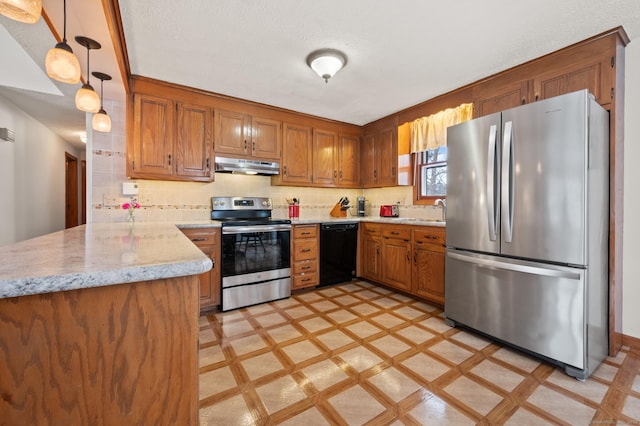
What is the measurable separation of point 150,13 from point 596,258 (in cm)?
339

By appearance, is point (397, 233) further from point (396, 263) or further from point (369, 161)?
point (369, 161)

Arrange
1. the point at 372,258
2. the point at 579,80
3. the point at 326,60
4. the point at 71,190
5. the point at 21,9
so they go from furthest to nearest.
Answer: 1. the point at 71,190
2. the point at 372,258
3. the point at 326,60
4. the point at 579,80
5. the point at 21,9

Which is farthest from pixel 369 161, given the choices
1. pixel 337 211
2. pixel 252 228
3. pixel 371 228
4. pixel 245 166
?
pixel 252 228

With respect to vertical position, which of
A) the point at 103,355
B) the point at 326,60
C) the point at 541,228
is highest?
the point at 326,60

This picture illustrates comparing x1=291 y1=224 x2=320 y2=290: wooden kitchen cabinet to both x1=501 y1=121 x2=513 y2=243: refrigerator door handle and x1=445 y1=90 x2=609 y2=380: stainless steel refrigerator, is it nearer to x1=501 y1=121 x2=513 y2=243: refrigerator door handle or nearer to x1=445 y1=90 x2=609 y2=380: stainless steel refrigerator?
x1=445 y1=90 x2=609 y2=380: stainless steel refrigerator

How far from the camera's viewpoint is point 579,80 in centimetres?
224

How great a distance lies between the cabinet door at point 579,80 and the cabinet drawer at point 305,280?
2.90 m

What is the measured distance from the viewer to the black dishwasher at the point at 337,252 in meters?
3.72

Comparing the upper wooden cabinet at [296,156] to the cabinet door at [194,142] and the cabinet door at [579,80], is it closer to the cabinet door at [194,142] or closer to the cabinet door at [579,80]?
the cabinet door at [194,142]

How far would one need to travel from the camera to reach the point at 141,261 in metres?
0.77

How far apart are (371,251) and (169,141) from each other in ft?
8.99

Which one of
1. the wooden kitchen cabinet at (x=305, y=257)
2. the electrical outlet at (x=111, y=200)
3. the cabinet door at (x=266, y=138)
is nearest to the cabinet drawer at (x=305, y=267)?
the wooden kitchen cabinet at (x=305, y=257)

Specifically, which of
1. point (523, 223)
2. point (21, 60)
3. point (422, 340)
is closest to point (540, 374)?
point (422, 340)

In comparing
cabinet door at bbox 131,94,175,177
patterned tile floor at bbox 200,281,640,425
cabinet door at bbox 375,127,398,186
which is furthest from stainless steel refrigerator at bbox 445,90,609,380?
cabinet door at bbox 131,94,175,177
